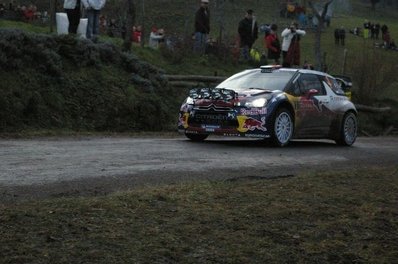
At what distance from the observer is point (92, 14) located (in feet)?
64.4

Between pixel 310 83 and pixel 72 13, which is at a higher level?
pixel 72 13

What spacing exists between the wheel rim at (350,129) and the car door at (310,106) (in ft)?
2.06

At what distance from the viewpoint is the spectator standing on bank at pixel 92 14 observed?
1909cm

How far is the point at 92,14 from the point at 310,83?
24.8ft

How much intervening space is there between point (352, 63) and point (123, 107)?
12.3m

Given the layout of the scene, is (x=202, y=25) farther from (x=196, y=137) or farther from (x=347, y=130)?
(x=196, y=137)

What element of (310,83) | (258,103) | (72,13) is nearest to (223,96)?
(258,103)

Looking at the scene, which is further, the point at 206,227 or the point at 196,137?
the point at 196,137

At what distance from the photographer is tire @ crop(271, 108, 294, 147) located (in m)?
13.2

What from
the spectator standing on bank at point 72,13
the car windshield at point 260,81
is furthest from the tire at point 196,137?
the spectator standing on bank at point 72,13

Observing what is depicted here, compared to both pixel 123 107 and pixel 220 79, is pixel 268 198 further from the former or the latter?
pixel 220 79

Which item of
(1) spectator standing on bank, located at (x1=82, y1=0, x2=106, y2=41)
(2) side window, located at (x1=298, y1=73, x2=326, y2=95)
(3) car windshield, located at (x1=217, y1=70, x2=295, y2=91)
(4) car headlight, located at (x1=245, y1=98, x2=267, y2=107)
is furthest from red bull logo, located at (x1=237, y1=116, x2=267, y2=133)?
(1) spectator standing on bank, located at (x1=82, y1=0, x2=106, y2=41)

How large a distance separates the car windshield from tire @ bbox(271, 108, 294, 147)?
1.88 feet

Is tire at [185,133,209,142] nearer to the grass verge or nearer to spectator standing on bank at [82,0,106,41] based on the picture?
the grass verge
